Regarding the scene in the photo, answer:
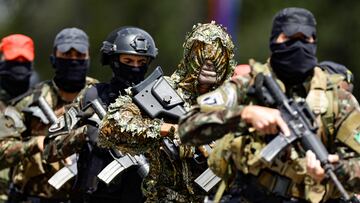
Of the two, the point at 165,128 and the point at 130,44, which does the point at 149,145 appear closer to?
the point at 165,128

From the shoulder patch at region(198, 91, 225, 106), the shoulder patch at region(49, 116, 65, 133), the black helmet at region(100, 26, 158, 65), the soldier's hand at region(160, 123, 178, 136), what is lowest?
the shoulder patch at region(49, 116, 65, 133)

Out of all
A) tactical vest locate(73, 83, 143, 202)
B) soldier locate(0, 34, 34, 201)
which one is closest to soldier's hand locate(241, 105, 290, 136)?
tactical vest locate(73, 83, 143, 202)

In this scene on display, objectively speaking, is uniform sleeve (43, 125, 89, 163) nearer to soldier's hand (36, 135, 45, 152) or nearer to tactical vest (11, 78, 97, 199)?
soldier's hand (36, 135, 45, 152)

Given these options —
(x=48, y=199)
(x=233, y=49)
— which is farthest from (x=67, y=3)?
(x=233, y=49)

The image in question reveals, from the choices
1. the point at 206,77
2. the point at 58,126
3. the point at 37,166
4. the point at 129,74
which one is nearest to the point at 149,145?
the point at 206,77

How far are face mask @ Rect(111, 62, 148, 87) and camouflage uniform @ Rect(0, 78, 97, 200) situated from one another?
4.74 ft

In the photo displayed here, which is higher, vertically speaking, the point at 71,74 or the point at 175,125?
the point at 175,125

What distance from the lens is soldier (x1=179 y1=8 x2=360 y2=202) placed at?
8.65m

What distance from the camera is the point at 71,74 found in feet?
43.5

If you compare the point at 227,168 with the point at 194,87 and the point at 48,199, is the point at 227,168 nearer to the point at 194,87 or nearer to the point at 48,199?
the point at 194,87

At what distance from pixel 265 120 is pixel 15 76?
691cm

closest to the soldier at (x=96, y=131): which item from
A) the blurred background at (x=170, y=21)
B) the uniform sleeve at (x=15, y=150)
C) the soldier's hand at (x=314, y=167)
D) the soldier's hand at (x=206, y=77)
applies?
the uniform sleeve at (x=15, y=150)

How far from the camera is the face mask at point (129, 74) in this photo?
11652 mm

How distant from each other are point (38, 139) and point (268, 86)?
476 centimetres
